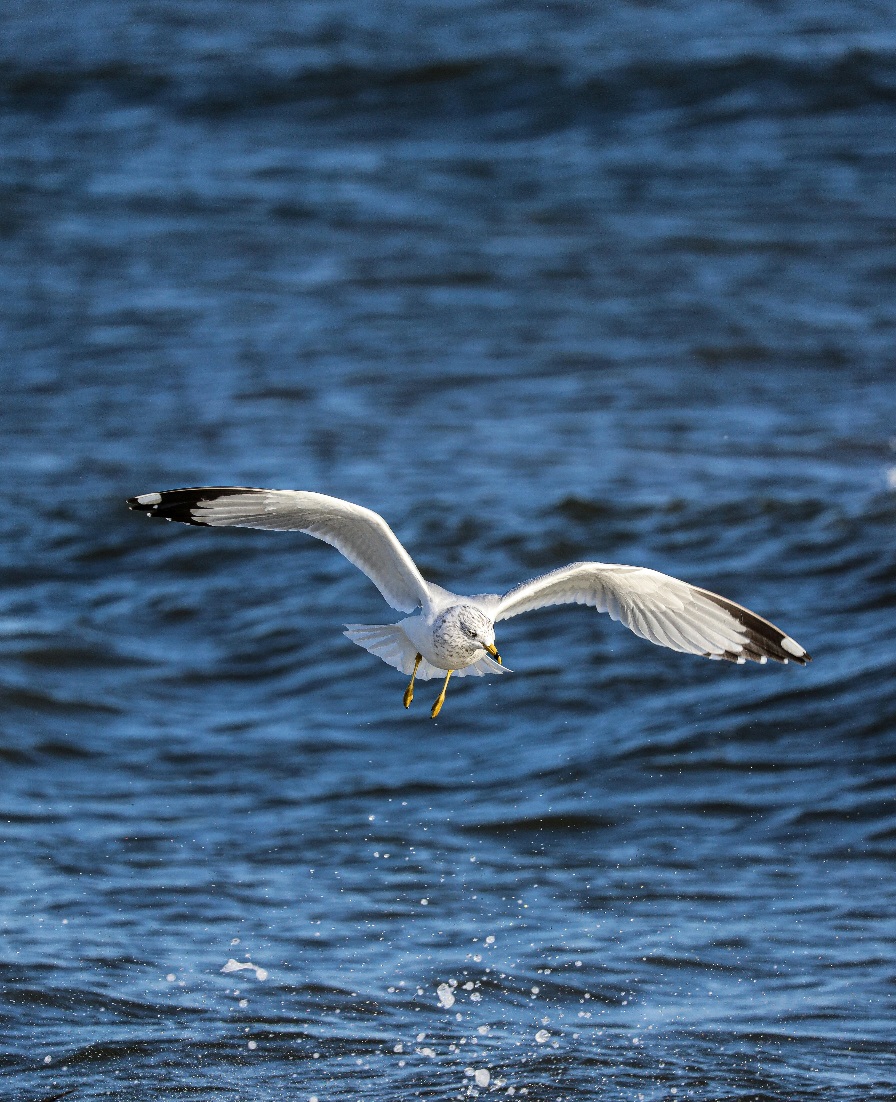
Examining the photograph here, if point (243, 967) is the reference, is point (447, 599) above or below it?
above

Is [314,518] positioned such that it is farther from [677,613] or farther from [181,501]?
[677,613]

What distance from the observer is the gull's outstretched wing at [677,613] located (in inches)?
185

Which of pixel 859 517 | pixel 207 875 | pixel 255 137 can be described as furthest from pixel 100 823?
pixel 255 137

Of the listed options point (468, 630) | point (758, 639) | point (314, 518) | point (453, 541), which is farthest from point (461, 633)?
point (453, 541)

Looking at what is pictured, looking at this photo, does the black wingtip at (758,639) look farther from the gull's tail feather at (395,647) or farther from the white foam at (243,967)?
the white foam at (243,967)

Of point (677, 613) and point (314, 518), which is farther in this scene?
A: point (677, 613)

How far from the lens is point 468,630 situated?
4.20 meters

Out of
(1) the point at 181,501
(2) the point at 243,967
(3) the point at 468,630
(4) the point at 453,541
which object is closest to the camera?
(3) the point at 468,630

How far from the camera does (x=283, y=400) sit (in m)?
10.9

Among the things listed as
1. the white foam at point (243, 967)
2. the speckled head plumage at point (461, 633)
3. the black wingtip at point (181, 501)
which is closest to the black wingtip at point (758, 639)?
the speckled head plumage at point (461, 633)

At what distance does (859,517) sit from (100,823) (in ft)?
13.0

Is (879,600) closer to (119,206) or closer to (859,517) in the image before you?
(859,517)

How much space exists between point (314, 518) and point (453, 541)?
165 inches

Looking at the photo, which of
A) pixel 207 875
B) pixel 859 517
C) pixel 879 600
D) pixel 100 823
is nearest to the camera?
pixel 207 875
